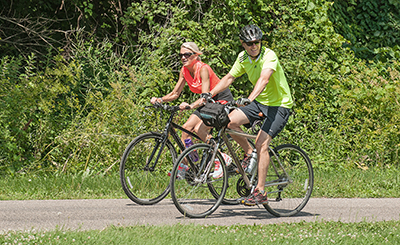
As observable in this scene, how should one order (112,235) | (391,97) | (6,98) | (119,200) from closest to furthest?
(112,235)
(119,200)
(6,98)
(391,97)

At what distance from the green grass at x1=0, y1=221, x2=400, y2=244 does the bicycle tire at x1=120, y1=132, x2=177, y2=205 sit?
1430 mm

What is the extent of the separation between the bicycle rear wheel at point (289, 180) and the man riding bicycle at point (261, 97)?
0.39 metres

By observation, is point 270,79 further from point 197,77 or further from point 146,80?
point 146,80

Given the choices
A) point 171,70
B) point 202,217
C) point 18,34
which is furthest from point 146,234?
point 18,34

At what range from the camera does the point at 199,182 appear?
6.12 m

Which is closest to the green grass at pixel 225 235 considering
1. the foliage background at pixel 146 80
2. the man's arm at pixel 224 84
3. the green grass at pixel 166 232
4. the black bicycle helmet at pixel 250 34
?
the green grass at pixel 166 232

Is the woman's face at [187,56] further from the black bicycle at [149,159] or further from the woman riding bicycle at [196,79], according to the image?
the black bicycle at [149,159]

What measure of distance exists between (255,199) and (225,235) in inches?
42.9

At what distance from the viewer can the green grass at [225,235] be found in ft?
15.5

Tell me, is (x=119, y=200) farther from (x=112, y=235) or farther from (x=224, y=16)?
(x=224, y=16)

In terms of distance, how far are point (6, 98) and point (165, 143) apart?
3.25 m

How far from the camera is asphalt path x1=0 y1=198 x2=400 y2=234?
5707 millimetres

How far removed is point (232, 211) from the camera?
21.8 ft

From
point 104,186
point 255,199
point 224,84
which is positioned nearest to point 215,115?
point 224,84
